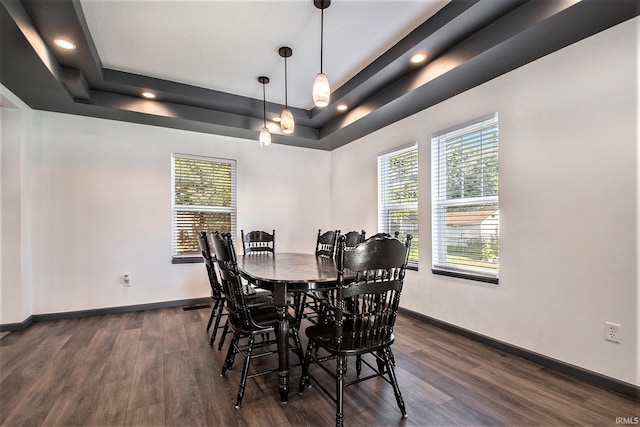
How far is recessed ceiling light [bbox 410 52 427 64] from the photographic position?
269 centimetres

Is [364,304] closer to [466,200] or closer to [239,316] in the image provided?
[239,316]

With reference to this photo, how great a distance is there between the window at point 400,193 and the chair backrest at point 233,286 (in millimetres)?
2323

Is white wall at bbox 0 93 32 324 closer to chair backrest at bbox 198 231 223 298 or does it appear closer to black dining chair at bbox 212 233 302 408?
chair backrest at bbox 198 231 223 298

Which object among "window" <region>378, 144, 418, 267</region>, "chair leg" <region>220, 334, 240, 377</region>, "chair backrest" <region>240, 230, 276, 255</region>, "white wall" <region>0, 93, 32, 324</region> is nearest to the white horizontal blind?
"window" <region>378, 144, 418, 267</region>

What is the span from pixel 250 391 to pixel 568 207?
2.65 meters

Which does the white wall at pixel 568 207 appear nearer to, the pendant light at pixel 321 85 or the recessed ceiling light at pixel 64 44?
the pendant light at pixel 321 85

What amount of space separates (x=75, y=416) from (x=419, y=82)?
361cm

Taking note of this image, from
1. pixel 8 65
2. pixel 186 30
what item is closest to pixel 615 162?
pixel 186 30

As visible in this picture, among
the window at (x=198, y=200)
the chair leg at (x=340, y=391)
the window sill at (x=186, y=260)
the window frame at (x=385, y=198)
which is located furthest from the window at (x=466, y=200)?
the window sill at (x=186, y=260)

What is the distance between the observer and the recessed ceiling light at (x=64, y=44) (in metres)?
2.45

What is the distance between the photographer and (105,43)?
275 cm

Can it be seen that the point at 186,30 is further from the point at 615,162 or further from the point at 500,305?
the point at 500,305

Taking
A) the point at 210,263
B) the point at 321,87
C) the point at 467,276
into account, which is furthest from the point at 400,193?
the point at 210,263

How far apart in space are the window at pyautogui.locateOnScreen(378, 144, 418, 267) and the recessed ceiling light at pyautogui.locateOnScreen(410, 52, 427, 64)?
1.10 meters
